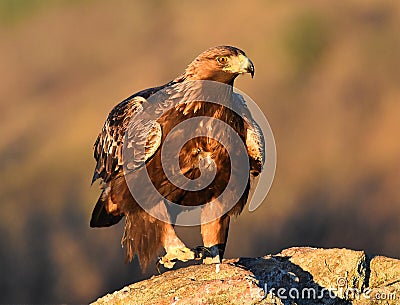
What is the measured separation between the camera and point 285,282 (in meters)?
9.38

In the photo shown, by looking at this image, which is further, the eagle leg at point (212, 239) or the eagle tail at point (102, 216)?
the eagle tail at point (102, 216)

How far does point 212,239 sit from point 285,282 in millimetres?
1722

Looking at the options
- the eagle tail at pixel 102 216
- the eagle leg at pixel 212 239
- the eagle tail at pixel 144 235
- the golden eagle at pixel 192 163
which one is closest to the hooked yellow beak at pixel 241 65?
the golden eagle at pixel 192 163

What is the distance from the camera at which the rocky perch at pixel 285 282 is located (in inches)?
350

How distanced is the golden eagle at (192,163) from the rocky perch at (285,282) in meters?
0.81

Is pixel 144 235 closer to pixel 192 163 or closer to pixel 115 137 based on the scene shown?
pixel 192 163

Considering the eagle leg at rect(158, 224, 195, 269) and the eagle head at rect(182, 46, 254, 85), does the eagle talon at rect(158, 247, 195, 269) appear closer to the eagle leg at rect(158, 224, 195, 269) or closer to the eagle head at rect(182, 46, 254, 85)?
the eagle leg at rect(158, 224, 195, 269)

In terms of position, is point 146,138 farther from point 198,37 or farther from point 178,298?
point 198,37

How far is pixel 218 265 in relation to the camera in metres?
9.58

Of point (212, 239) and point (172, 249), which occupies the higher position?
point (212, 239)

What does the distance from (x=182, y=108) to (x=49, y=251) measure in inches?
470

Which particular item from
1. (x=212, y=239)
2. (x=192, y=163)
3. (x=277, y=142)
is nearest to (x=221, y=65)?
(x=192, y=163)

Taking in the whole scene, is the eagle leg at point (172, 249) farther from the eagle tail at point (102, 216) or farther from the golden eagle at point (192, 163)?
the eagle tail at point (102, 216)

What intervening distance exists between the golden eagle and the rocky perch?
0.81 m
